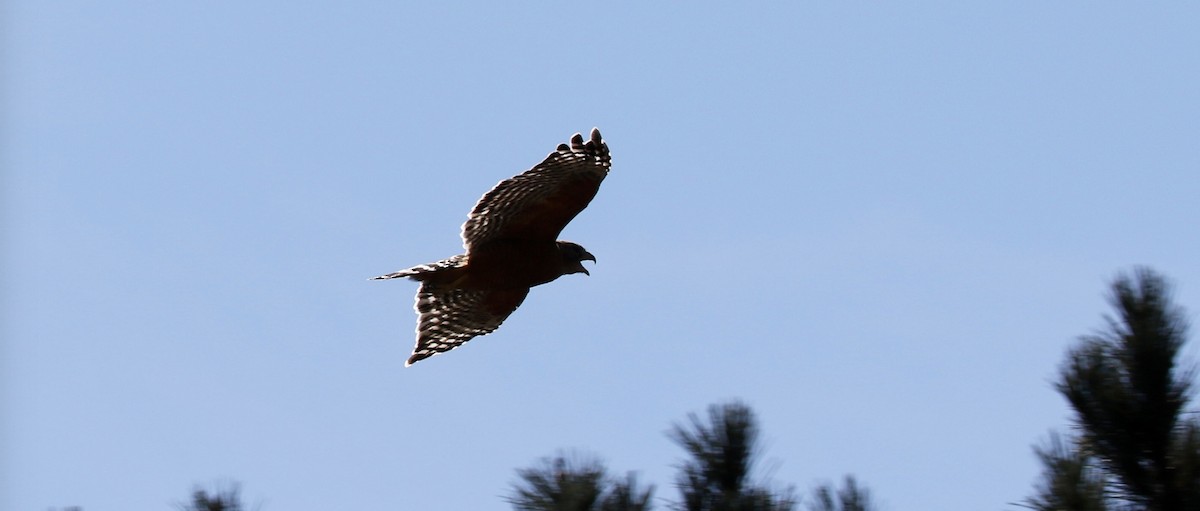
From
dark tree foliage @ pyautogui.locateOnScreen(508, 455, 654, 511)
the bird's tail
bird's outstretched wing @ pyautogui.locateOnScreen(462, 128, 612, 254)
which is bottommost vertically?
dark tree foliage @ pyautogui.locateOnScreen(508, 455, 654, 511)

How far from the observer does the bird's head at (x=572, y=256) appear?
11250 millimetres

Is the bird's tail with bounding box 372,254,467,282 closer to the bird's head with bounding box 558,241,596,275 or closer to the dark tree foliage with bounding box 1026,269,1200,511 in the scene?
the bird's head with bounding box 558,241,596,275

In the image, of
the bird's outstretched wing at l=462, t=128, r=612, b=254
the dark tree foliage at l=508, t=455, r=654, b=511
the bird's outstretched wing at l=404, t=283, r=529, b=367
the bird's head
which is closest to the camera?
the dark tree foliage at l=508, t=455, r=654, b=511

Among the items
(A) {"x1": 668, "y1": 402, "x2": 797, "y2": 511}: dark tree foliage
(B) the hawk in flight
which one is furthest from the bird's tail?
(A) {"x1": 668, "y1": 402, "x2": 797, "y2": 511}: dark tree foliage

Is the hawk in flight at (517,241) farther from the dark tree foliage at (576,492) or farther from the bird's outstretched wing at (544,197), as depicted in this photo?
the dark tree foliage at (576,492)

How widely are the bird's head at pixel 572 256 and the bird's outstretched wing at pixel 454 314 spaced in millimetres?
679

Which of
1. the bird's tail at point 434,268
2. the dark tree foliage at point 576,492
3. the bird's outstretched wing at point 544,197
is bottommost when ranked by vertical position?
the dark tree foliage at point 576,492

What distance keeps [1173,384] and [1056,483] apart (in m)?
0.73

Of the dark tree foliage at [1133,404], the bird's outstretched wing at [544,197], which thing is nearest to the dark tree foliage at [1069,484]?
the dark tree foliage at [1133,404]

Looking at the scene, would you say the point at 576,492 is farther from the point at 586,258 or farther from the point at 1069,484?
the point at 586,258

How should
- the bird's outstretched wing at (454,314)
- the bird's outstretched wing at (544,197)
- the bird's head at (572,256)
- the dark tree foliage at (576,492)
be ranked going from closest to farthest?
1. the dark tree foliage at (576,492)
2. the bird's outstretched wing at (544,197)
3. the bird's head at (572,256)
4. the bird's outstretched wing at (454,314)

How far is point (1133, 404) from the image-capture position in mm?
6203

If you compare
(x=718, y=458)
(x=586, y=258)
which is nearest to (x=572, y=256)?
(x=586, y=258)

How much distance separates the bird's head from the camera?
36.9 ft
